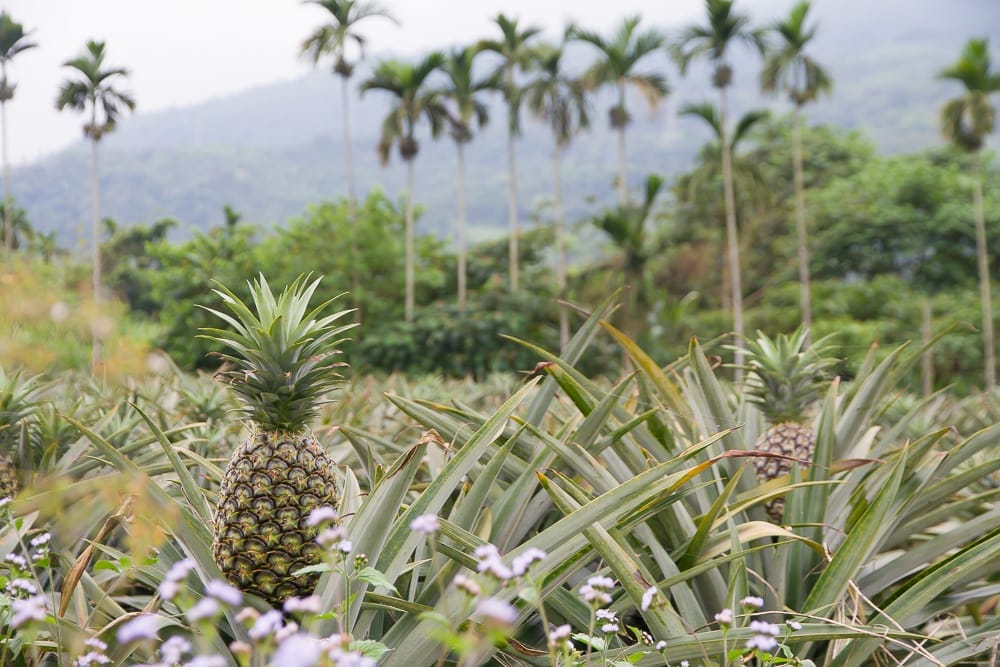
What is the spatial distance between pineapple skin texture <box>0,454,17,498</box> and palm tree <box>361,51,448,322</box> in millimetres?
25235

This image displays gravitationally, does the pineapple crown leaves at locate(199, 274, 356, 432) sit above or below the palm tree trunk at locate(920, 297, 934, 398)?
above

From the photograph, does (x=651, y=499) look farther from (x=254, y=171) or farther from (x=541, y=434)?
(x=254, y=171)

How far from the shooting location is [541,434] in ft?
6.17

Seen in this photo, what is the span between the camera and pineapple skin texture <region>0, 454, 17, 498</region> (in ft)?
7.76

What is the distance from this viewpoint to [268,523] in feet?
5.65

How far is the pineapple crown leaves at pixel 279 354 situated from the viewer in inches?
67.7

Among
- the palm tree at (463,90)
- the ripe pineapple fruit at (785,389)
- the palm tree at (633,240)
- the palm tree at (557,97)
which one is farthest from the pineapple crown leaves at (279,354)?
the palm tree at (557,97)

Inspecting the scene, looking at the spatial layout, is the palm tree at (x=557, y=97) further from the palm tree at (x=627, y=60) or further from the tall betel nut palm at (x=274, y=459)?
the tall betel nut palm at (x=274, y=459)

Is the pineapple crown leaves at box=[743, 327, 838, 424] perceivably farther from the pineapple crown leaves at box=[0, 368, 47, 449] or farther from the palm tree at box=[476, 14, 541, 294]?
the palm tree at box=[476, 14, 541, 294]

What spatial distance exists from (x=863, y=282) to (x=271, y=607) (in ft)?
108

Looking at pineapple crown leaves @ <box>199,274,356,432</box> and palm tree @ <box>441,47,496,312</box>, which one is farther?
palm tree @ <box>441,47,496,312</box>

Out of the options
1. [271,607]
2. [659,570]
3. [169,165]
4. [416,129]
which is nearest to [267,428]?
[271,607]

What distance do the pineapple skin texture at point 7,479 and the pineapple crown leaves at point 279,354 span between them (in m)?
1.14

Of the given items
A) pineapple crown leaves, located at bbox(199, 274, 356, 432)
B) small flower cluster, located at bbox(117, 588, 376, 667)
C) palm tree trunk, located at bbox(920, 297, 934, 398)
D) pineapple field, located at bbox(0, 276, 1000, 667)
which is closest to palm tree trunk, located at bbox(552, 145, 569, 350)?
palm tree trunk, located at bbox(920, 297, 934, 398)
